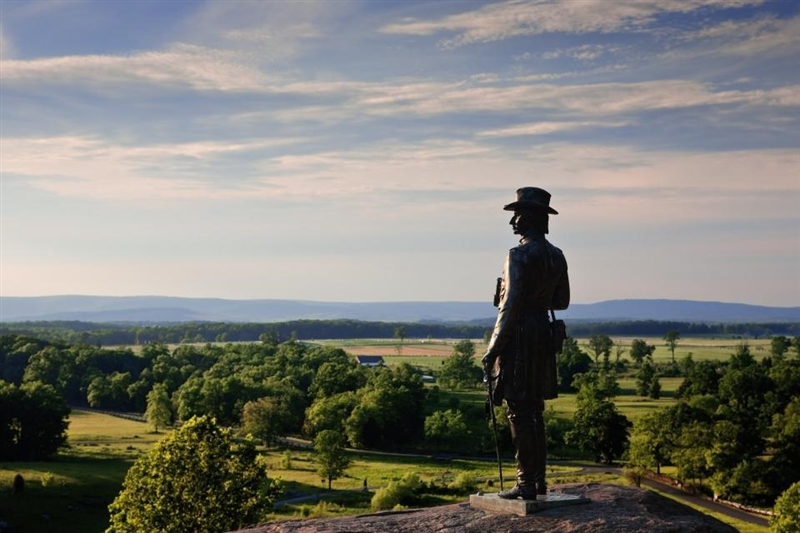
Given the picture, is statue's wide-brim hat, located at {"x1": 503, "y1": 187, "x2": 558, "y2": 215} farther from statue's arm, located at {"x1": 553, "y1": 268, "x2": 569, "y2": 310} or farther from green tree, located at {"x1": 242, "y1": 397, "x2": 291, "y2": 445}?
green tree, located at {"x1": 242, "y1": 397, "x2": 291, "y2": 445}

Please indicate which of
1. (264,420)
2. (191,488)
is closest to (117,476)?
(264,420)

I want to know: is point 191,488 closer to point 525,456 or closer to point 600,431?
point 525,456

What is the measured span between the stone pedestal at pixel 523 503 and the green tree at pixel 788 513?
3408 centimetres

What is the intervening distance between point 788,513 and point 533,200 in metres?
39.0

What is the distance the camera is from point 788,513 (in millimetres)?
47562

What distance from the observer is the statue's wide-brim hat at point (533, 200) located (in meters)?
18.5

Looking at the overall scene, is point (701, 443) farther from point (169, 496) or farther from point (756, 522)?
point (169, 496)

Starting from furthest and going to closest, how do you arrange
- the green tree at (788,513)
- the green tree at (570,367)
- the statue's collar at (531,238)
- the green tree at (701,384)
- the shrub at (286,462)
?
1. the green tree at (570,367)
2. the green tree at (701,384)
3. the shrub at (286,462)
4. the green tree at (788,513)
5. the statue's collar at (531,238)

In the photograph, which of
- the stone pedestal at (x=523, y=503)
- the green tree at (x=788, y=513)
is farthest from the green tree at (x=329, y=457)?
the stone pedestal at (x=523, y=503)

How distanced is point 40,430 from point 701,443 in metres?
71.0

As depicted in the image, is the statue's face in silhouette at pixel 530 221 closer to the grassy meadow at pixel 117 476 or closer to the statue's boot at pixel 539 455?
the statue's boot at pixel 539 455

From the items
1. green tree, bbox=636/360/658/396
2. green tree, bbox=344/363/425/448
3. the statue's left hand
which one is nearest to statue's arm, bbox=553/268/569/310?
the statue's left hand

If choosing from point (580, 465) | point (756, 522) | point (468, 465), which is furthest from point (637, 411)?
point (756, 522)

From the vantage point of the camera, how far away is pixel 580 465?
9344 cm
